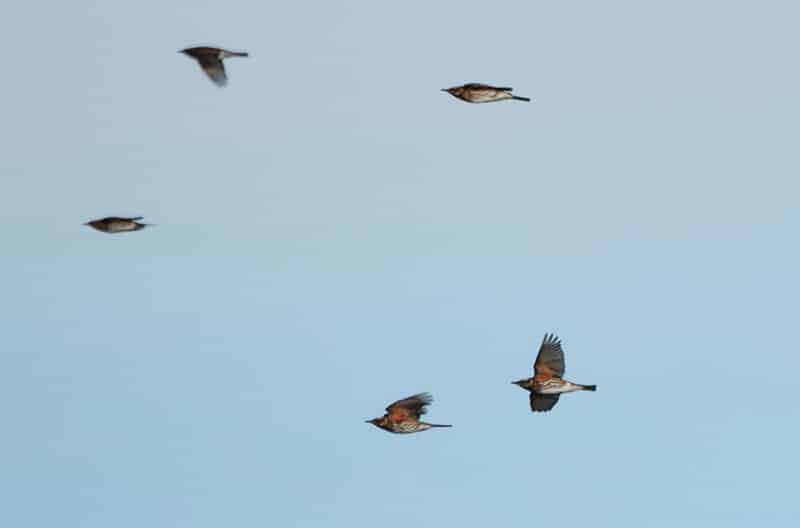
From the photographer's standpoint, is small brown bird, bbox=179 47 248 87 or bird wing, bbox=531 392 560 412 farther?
bird wing, bbox=531 392 560 412

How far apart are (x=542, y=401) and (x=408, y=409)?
5.87 meters

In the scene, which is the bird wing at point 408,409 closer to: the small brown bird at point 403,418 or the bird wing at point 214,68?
the small brown bird at point 403,418

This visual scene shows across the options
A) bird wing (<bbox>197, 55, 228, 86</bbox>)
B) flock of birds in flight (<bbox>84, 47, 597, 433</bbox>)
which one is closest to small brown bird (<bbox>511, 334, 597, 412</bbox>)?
flock of birds in flight (<bbox>84, 47, 597, 433</bbox>)

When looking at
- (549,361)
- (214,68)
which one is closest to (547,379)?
(549,361)

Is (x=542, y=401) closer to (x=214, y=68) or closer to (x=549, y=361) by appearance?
(x=549, y=361)

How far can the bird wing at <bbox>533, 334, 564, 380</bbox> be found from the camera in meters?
117

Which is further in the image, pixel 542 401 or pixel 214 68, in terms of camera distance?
pixel 542 401

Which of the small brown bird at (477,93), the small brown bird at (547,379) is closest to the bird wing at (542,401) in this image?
the small brown bird at (547,379)

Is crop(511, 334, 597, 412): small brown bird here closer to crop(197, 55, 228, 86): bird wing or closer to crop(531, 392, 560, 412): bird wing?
crop(531, 392, 560, 412): bird wing

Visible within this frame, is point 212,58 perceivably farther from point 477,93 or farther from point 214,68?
point 477,93

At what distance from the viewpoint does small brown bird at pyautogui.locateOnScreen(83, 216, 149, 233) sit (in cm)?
11538

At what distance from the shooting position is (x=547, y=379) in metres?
118

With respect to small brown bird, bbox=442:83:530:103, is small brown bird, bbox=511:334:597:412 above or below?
below

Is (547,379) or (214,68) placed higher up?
(214,68)
